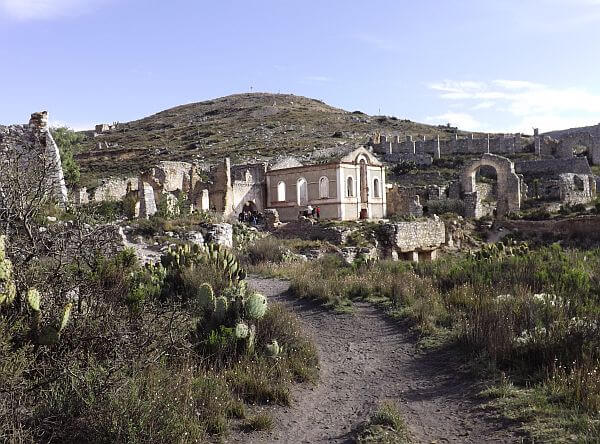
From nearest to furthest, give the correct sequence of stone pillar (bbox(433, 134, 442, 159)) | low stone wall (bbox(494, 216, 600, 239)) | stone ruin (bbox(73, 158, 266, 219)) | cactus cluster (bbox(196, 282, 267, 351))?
1. cactus cluster (bbox(196, 282, 267, 351))
2. low stone wall (bbox(494, 216, 600, 239))
3. stone ruin (bbox(73, 158, 266, 219))
4. stone pillar (bbox(433, 134, 442, 159))

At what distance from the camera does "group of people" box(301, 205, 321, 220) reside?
104 feet

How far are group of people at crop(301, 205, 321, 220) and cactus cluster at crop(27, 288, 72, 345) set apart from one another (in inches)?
1035

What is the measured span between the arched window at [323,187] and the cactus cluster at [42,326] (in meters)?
28.2

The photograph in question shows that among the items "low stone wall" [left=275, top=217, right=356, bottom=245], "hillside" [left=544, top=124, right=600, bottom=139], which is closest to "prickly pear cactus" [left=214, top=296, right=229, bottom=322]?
"low stone wall" [left=275, top=217, right=356, bottom=245]

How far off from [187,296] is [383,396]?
4.68m

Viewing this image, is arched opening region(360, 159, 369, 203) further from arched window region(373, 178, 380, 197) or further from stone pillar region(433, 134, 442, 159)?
stone pillar region(433, 134, 442, 159)

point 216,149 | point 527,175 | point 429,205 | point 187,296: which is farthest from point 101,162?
point 187,296

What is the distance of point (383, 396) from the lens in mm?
6586

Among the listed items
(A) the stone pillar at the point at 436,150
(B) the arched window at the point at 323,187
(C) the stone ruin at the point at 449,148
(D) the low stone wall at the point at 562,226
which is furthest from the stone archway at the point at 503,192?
(A) the stone pillar at the point at 436,150

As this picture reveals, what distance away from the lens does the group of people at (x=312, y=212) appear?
1253 inches

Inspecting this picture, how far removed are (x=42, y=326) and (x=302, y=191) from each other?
102 feet

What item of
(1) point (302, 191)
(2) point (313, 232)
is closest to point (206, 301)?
(2) point (313, 232)

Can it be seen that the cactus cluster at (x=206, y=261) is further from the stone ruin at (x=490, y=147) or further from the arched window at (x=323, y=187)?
the stone ruin at (x=490, y=147)

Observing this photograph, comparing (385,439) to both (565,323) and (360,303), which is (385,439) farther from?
(360,303)
